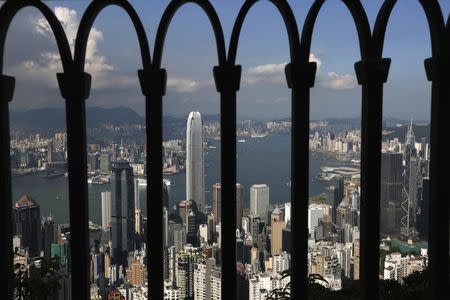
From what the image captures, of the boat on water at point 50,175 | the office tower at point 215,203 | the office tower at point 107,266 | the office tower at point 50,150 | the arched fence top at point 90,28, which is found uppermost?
the arched fence top at point 90,28

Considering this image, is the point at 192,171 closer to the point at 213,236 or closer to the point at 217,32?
the point at 213,236

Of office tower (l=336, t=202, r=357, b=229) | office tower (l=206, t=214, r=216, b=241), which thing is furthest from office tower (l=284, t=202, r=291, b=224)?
office tower (l=206, t=214, r=216, b=241)

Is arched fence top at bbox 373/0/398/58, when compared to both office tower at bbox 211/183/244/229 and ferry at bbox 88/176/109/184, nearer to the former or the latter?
office tower at bbox 211/183/244/229

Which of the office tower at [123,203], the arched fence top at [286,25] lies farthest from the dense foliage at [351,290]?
the arched fence top at [286,25]

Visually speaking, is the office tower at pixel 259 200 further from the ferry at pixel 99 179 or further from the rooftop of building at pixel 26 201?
the rooftop of building at pixel 26 201

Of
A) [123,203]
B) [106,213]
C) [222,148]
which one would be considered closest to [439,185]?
[222,148]
